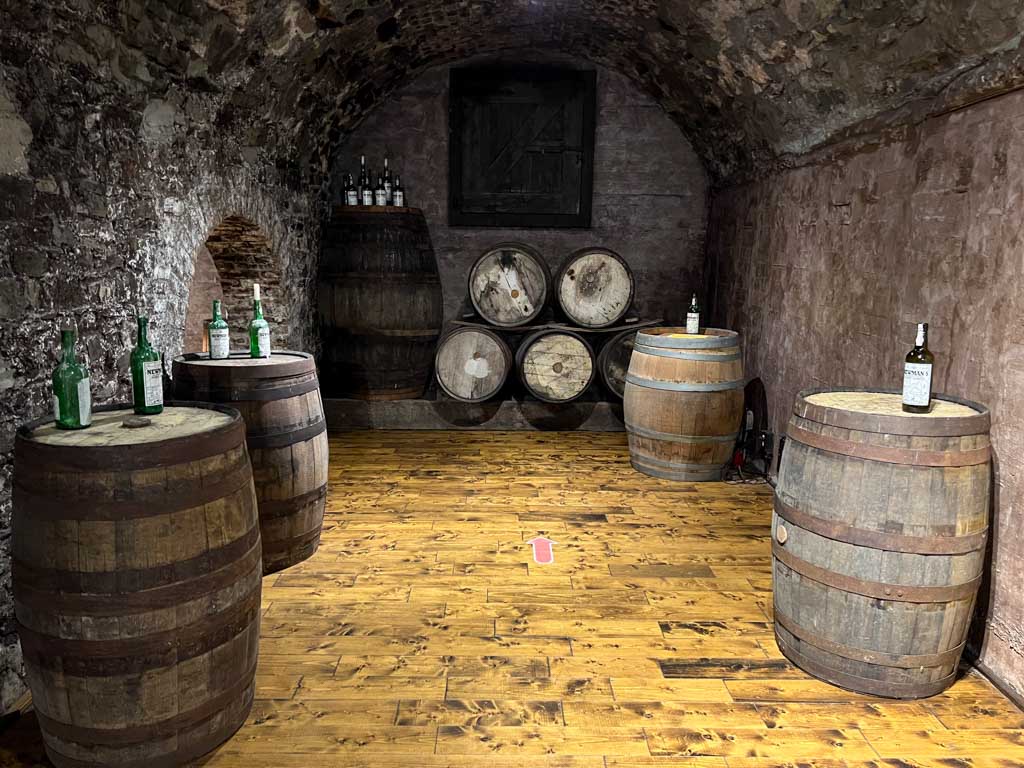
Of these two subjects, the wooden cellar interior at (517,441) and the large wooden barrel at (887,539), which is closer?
the wooden cellar interior at (517,441)

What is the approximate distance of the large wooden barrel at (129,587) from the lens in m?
1.77

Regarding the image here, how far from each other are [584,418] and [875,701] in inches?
134

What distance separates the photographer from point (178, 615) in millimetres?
1843

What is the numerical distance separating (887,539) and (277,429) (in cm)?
212

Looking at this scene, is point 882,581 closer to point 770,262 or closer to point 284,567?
point 284,567

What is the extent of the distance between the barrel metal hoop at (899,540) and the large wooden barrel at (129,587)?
1682 millimetres

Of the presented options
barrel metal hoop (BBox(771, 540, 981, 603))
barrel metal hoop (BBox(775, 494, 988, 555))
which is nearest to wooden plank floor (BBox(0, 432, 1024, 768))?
barrel metal hoop (BBox(771, 540, 981, 603))

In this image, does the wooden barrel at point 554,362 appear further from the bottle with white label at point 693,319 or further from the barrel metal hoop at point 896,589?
the barrel metal hoop at point 896,589

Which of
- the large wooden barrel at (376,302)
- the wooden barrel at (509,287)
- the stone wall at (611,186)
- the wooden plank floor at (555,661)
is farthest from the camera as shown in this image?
the stone wall at (611,186)

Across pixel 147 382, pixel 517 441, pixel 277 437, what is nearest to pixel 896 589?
pixel 277 437

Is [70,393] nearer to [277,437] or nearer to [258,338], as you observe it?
[277,437]

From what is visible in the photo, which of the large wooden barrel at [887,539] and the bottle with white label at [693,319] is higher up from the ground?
the bottle with white label at [693,319]

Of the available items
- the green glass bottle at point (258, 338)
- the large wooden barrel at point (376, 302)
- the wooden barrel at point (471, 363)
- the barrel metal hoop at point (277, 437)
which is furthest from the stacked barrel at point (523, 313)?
the barrel metal hoop at point (277, 437)

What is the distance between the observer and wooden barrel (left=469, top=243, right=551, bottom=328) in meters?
5.27
